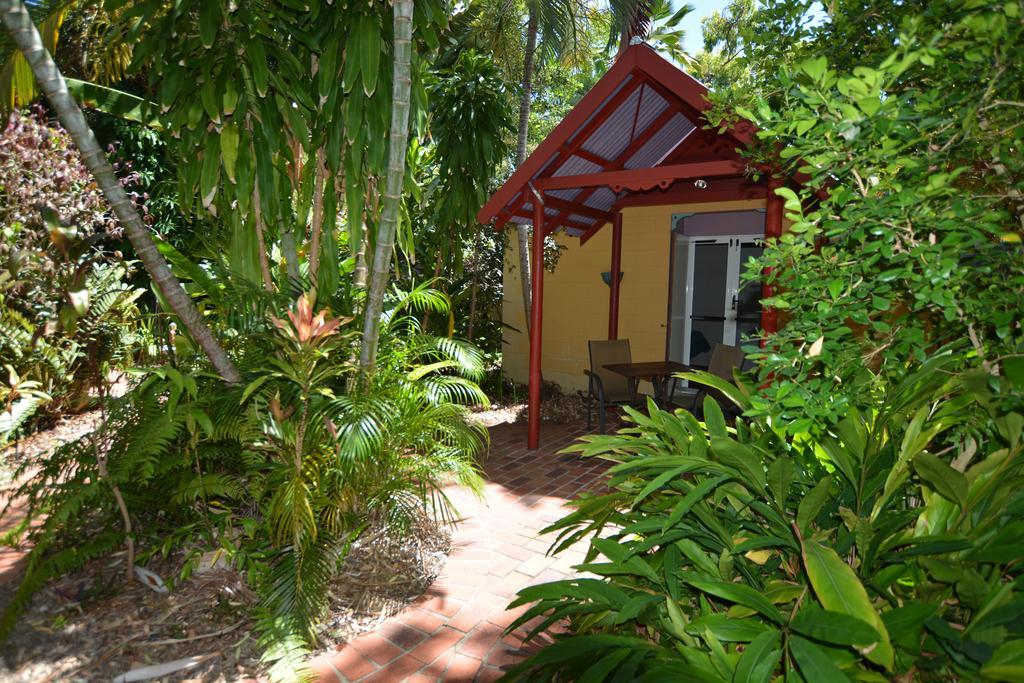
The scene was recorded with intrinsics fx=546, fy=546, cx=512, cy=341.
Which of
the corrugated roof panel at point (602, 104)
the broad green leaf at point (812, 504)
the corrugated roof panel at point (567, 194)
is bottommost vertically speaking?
the broad green leaf at point (812, 504)

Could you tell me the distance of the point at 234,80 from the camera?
299cm

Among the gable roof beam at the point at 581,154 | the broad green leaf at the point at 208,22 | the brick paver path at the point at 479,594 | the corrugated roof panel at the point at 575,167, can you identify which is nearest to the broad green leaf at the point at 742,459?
the brick paver path at the point at 479,594

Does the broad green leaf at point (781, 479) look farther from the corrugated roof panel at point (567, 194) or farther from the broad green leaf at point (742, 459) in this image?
the corrugated roof panel at point (567, 194)

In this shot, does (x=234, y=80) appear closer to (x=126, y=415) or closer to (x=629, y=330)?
(x=126, y=415)

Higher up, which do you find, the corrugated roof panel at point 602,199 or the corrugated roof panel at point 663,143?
the corrugated roof panel at point 663,143

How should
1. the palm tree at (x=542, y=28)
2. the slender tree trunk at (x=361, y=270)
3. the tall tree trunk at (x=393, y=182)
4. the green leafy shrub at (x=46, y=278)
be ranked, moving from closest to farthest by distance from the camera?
the tall tree trunk at (x=393, y=182)
the slender tree trunk at (x=361, y=270)
the green leafy shrub at (x=46, y=278)
the palm tree at (x=542, y=28)

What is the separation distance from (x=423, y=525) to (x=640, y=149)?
497cm

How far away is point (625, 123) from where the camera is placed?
18.8ft

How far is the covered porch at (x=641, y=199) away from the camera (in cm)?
471

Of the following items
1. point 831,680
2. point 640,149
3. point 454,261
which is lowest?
point 831,680

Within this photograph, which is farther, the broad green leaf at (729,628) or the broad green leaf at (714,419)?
the broad green leaf at (714,419)

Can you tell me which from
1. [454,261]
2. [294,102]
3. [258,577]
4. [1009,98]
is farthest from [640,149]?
[258,577]

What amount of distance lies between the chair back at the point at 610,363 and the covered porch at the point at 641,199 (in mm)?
813

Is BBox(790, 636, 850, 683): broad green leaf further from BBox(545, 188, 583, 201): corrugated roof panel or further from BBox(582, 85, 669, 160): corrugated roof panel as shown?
BBox(545, 188, 583, 201): corrugated roof panel
